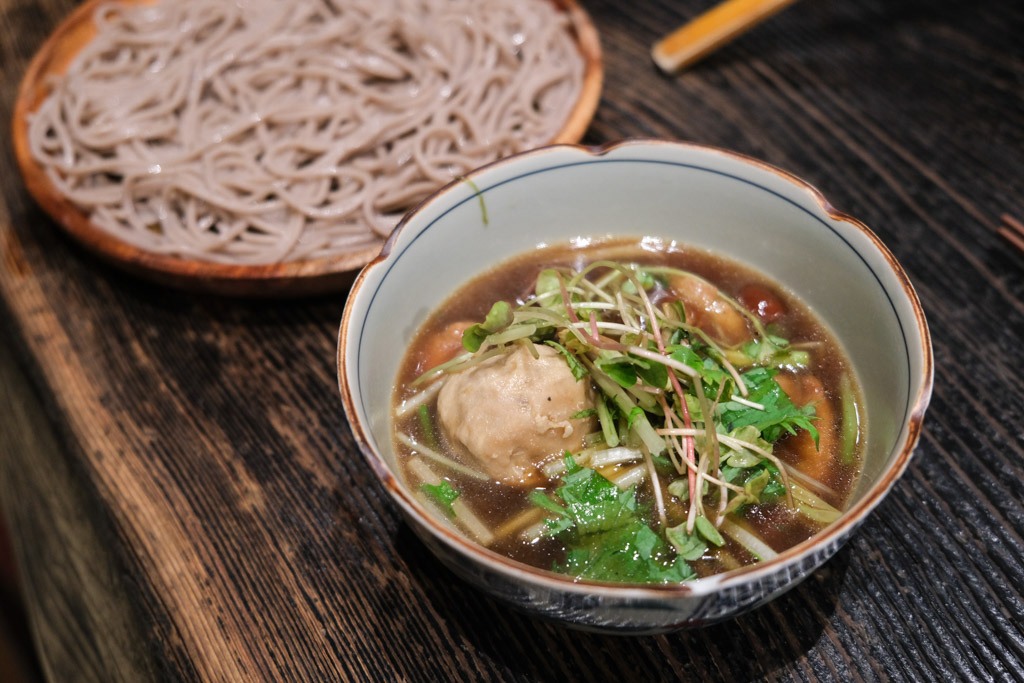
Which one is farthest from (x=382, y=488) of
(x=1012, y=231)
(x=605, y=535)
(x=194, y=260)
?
(x=1012, y=231)

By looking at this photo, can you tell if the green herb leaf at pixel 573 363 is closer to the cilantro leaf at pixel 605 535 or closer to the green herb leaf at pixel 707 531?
the cilantro leaf at pixel 605 535

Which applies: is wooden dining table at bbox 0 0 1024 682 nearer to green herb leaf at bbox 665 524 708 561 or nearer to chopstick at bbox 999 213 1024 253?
chopstick at bbox 999 213 1024 253

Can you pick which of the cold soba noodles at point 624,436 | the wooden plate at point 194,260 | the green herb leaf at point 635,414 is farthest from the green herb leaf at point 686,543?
the wooden plate at point 194,260

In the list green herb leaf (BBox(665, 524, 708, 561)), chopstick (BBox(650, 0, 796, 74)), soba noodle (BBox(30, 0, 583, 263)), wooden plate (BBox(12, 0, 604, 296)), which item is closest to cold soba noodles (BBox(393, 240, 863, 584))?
green herb leaf (BBox(665, 524, 708, 561))

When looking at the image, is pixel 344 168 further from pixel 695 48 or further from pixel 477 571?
pixel 477 571

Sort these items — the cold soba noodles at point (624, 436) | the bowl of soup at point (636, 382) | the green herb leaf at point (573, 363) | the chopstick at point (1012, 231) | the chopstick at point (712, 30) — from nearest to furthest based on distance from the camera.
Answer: the bowl of soup at point (636, 382) → the cold soba noodles at point (624, 436) → the green herb leaf at point (573, 363) → the chopstick at point (1012, 231) → the chopstick at point (712, 30)

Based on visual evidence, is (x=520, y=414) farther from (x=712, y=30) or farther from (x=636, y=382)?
(x=712, y=30)
